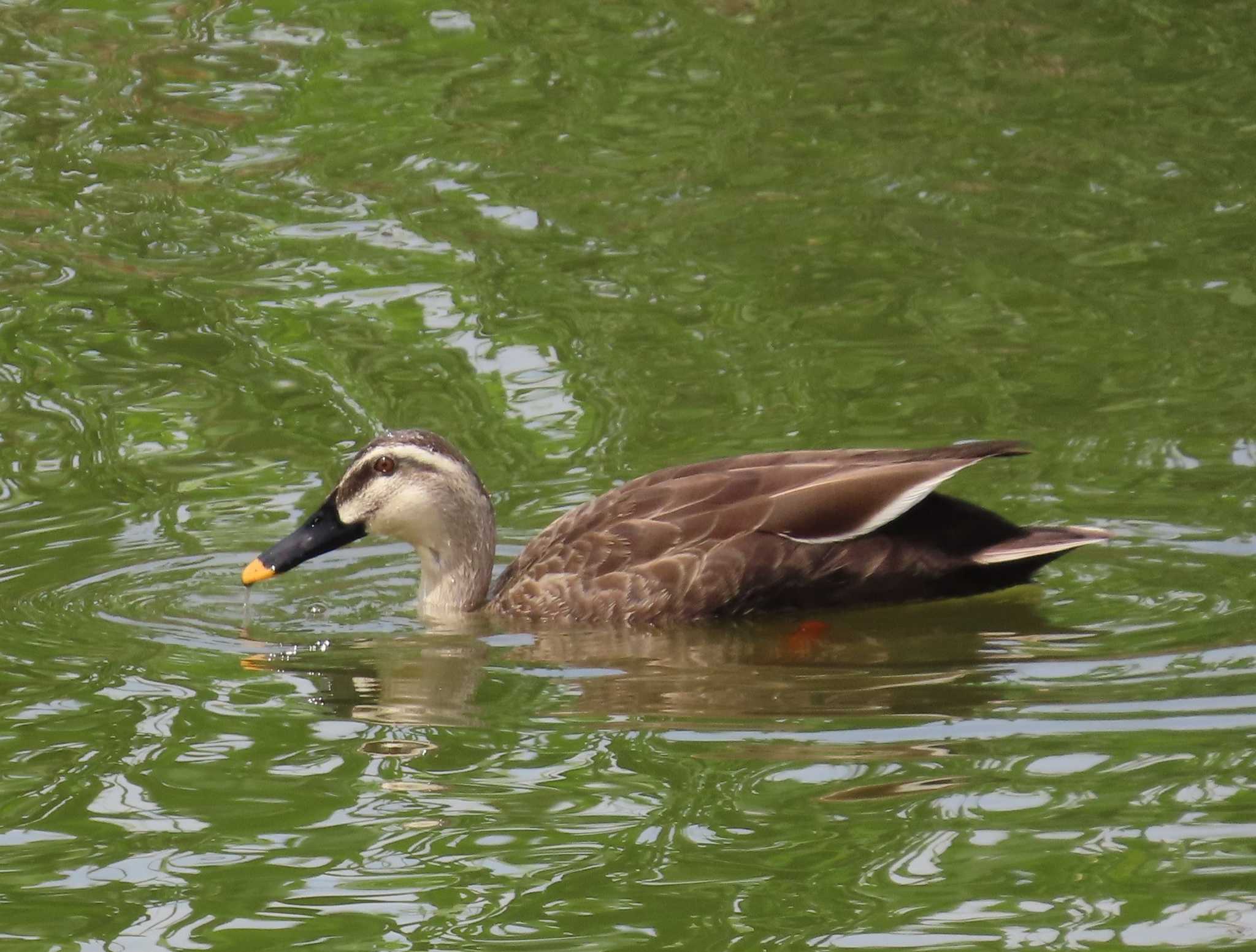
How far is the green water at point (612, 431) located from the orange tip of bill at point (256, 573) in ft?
0.69

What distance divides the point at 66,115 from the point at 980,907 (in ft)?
34.9

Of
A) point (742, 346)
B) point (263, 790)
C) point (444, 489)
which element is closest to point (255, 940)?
point (263, 790)

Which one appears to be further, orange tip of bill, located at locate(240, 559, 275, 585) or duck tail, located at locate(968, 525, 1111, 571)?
orange tip of bill, located at locate(240, 559, 275, 585)

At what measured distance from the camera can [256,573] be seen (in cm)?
895

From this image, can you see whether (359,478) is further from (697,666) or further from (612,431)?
Answer: (697,666)

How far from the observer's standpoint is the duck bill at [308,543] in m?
8.98

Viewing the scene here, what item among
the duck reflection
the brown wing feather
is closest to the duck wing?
the brown wing feather

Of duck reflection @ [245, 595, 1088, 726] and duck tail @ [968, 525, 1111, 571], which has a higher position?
duck tail @ [968, 525, 1111, 571]

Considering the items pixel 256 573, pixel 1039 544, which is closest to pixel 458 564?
pixel 256 573

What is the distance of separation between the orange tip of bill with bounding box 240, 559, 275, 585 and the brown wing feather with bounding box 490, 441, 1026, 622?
1.15 m

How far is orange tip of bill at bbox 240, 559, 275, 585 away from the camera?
891 centimetres

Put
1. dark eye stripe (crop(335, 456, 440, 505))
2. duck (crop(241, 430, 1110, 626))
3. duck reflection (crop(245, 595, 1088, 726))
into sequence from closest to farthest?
duck reflection (crop(245, 595, 1088, 726)) < duck (crop(241, 430, 1110, 626)) < dark eye stripe (crop(335, 456, 440, 505))

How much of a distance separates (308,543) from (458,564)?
0.68 meters

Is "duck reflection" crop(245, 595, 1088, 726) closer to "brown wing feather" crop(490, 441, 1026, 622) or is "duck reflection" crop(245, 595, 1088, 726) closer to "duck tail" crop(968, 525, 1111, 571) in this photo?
"brown wing feather" crop(490, 441, 1026, 622)
